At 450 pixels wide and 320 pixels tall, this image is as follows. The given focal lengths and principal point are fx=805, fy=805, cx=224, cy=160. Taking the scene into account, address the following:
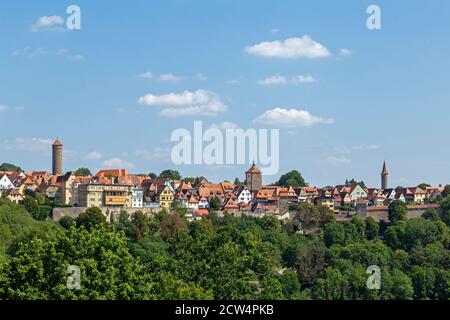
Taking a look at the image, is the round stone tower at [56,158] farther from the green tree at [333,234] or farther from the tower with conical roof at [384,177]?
the tower with conical roof at [384,177]

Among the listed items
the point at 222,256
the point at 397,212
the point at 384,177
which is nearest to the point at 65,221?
the point at 397,212

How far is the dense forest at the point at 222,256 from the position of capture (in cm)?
1437

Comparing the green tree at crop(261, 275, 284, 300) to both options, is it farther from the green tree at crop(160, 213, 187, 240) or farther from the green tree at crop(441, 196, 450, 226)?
the green tree at crop(441, 196, 450, 226)

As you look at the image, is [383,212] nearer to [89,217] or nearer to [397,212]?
[397,212]

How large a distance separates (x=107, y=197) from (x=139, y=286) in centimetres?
3394

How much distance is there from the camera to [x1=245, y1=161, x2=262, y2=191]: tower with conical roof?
62938 mm

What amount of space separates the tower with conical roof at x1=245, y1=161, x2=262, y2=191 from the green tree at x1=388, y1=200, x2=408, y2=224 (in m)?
14.0

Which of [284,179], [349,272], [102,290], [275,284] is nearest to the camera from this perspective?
[102,290]

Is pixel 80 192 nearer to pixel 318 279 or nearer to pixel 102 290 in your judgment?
pixel 318 279

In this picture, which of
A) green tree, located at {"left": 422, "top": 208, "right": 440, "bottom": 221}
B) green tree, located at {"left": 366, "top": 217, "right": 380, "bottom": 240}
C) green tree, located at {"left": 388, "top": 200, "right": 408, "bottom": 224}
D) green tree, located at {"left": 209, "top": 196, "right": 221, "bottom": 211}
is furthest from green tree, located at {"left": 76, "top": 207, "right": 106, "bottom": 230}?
green tree, located at {"left": 422, "top": 208, "right": 440, "bottom": 221}

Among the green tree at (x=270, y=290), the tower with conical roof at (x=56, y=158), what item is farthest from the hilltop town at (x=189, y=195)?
the green tree at (x=270, y=290)

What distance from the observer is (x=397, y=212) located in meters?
50.5

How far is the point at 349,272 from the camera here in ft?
114
